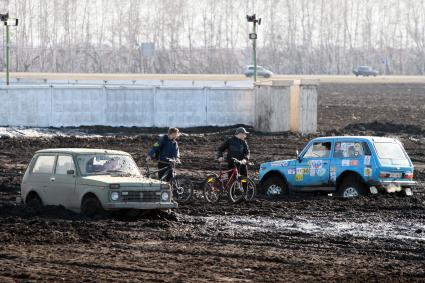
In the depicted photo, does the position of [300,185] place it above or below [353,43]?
below

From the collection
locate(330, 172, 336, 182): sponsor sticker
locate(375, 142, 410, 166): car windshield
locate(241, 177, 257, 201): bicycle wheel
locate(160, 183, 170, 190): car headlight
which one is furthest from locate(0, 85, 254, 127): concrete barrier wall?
locate(160, 183, 170, 190): car headlight

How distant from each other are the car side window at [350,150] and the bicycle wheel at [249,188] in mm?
2031

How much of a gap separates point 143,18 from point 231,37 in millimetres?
12485

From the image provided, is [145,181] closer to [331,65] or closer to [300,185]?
[300,185]

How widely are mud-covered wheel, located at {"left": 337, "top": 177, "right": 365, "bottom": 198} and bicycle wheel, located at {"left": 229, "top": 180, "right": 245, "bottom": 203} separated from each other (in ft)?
7.39

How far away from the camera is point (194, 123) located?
142 feet

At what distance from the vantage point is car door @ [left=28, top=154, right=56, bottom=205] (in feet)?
64.2

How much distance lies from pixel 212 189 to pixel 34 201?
4.02m

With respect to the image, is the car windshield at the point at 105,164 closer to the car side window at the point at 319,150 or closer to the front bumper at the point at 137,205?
the front bumper at the point at 137,205

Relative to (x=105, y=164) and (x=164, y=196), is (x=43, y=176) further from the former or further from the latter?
(x=164, y=196)

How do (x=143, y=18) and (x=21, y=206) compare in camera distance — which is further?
(x=143, y=18)

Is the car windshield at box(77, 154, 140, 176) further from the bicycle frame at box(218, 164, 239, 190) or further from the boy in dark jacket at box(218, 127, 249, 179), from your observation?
the boy in dark jacket at box(218, 127, 249, 179)

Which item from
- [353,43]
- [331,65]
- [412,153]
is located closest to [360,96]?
[412,153]

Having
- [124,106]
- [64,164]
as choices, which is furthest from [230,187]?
[124,106]
